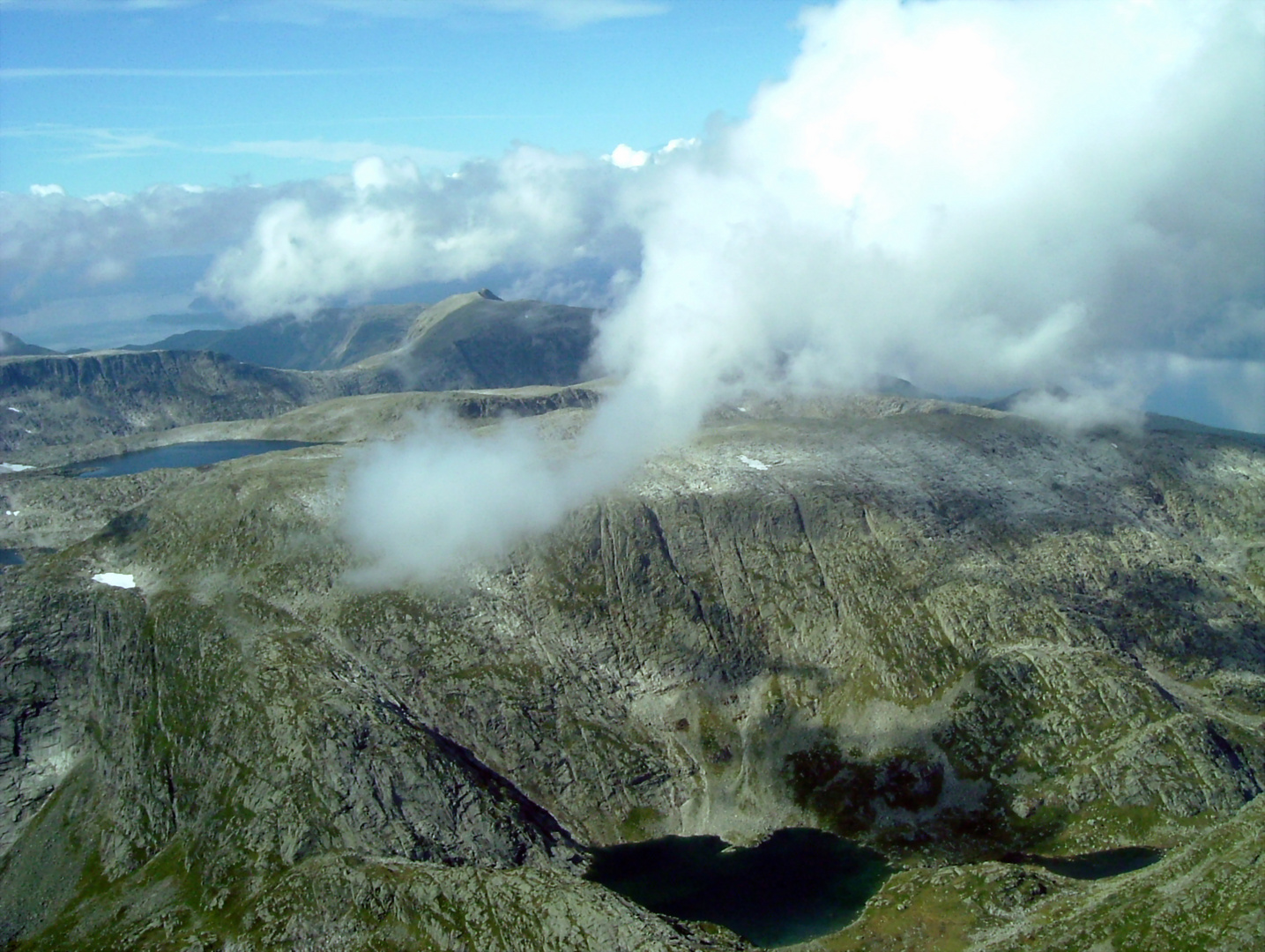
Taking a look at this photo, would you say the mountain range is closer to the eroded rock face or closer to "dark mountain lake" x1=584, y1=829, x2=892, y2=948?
the eroded rock face

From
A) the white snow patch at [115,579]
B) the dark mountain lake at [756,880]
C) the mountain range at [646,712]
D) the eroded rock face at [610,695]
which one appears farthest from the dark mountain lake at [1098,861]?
the white snow patch at [115,579]

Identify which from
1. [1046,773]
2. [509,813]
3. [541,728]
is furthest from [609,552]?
[1046,773]

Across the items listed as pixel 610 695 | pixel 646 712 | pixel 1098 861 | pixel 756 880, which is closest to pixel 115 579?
pixel 610 695

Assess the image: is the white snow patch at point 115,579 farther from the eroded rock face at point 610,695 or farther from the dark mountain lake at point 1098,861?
the dark mountain lake at point 1098,861

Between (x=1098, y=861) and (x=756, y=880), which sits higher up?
(x=1098, y=861)

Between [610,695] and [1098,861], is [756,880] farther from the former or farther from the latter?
[1098,861]

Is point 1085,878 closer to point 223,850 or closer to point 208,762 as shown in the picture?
point 223,850

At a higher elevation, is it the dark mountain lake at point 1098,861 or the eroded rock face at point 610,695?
the eroded rock face at point 610,695
